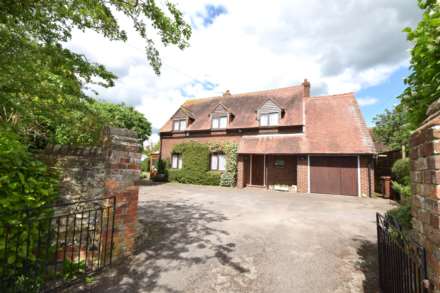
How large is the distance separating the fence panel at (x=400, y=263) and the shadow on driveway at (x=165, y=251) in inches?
85.7

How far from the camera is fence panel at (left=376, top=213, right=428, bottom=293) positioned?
6.56 feet

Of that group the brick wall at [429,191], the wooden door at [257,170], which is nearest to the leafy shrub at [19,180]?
the brick wall at [429,191]

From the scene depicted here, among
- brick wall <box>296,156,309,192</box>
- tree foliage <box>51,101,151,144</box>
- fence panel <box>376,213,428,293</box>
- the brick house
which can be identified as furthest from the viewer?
brick wall <box>296,156,309,192</box>

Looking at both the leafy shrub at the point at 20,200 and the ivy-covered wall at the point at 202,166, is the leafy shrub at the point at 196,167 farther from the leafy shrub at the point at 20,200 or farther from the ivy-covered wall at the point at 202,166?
the leafy shrub at the point at 20,200

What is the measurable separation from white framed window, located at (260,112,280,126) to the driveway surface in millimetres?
10945

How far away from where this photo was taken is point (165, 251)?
438 cm

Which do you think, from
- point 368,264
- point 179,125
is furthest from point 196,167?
point 368,264

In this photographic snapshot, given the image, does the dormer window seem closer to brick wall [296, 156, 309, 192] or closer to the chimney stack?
the chimney stack

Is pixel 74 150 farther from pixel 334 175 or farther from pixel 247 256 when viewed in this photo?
pixel 334 175

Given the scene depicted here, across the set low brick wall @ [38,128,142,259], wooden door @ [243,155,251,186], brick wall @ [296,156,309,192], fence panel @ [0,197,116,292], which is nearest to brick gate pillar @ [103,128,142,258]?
low brick wall @ [38,128,142,259]

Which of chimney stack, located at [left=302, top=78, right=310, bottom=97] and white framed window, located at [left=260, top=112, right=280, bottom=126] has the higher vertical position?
chimney stack, located at [left=302, top=78, right=310, bottom=97]

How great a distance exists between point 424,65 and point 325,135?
12820 mm

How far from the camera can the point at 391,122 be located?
26.6 m

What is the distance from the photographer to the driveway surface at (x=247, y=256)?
331 cm
